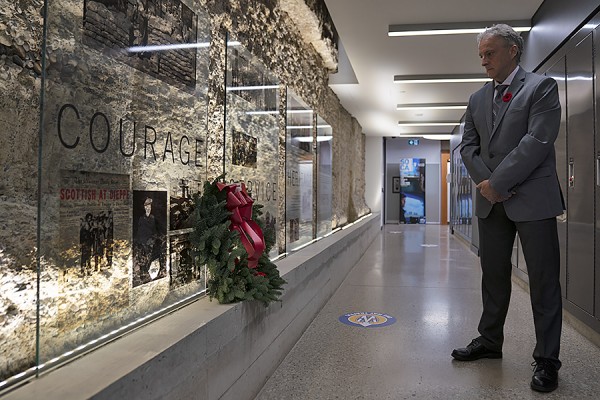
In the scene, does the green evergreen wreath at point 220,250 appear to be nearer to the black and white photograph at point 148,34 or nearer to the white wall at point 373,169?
the black and white photograph at point 148,34

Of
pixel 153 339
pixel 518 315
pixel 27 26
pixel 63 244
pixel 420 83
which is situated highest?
pixel 420 83

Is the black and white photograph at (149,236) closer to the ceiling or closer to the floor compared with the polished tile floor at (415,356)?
closer to the ceiling

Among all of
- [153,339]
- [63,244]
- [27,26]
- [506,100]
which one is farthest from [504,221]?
[27,26]

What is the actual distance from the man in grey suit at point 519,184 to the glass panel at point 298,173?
70.6 inches

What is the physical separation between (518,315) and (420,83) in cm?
448

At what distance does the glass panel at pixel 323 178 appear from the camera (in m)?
5.58

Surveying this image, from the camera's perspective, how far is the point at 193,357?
5.28 feet

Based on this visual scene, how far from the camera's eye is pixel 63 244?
1379 millimetres

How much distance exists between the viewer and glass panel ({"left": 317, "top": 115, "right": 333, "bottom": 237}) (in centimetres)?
558

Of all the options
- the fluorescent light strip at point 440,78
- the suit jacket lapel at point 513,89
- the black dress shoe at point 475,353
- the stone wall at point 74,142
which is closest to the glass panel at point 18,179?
the stone wall at point 74,142

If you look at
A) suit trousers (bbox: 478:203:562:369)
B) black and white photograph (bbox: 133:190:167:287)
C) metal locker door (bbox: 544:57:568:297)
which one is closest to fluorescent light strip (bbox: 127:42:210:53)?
black and white photograph (bbox: 133:190:167:287)

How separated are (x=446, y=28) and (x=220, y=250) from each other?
13.1 ft

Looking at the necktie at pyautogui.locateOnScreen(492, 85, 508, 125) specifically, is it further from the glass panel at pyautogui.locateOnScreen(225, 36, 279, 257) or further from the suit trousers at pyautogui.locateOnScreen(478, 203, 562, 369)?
the glass panel at pyautogui.locateOnScreen(225, 36, 279, 257)

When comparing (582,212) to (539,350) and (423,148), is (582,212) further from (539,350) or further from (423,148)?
(423,148)
